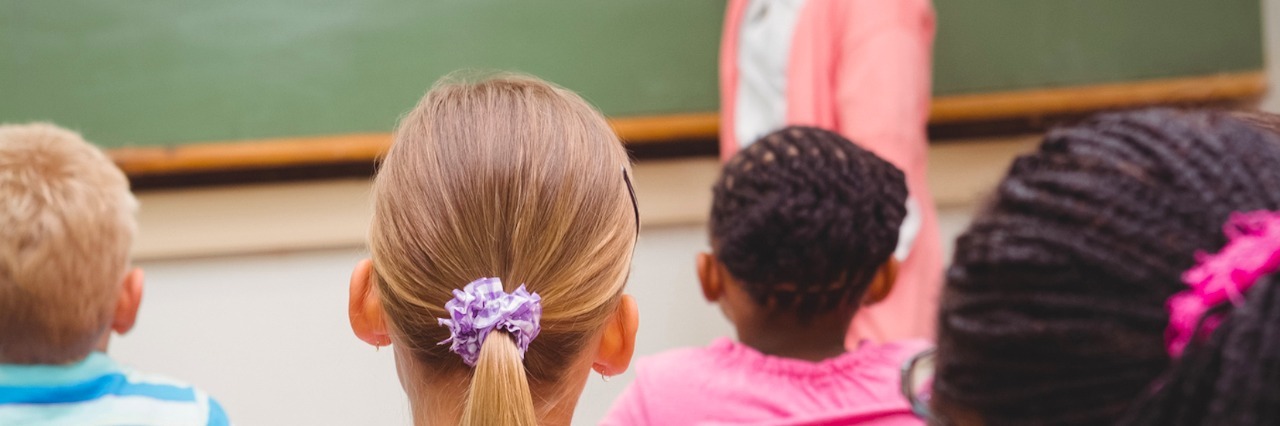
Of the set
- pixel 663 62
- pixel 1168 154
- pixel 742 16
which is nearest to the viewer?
pixel 1168 154

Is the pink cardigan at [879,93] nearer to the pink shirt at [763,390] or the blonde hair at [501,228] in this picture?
the pink shirt at [763,390]

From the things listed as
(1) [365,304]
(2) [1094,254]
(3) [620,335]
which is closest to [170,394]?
(1) [365,304]

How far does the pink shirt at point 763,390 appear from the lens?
A: 1.17m

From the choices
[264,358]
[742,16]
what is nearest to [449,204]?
[742,16]

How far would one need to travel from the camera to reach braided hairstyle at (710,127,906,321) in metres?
1.26

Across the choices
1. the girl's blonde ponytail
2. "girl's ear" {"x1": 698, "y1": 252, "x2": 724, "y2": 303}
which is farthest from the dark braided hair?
"girl's ear" {"x1": 698, "y1": 252, "x2": 724, "y2": 303}

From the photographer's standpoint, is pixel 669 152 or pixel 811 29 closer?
pixel 811 29

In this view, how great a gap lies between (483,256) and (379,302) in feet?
0.44

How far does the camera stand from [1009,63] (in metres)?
2.16

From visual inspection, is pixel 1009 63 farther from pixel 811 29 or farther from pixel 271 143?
pixel 271 143

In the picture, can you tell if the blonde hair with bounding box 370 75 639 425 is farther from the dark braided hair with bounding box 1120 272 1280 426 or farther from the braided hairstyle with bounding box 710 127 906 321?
the dark braided hair with bounding box 1120 272 1280 426

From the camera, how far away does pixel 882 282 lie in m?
1.34

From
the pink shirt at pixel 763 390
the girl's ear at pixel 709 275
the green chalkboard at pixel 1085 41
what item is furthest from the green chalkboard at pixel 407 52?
the pink shirt at pixel 763 390

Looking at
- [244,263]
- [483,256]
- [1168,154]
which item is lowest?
[244,263]
